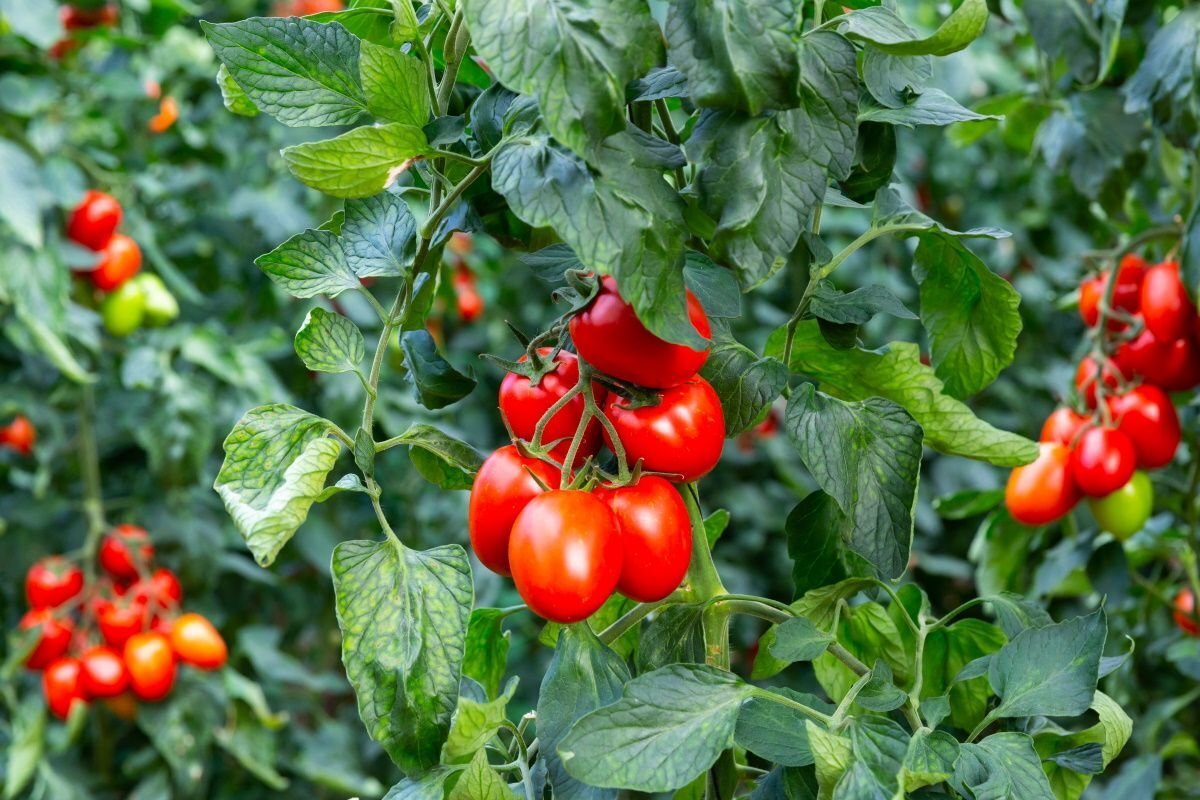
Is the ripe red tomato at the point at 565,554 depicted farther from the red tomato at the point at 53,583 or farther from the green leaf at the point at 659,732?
the red tomato at the point at 53,583

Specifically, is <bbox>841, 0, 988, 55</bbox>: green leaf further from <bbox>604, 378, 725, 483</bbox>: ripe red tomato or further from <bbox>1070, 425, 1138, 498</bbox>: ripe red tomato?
<bbox>1070, 425, 1138, 498</bbox>: ripe red tomato

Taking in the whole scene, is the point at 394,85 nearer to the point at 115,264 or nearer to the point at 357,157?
the point at 357,157

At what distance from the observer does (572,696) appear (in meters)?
0.53

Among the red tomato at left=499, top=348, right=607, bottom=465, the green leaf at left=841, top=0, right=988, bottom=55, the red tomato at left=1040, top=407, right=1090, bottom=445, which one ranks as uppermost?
the green leaf at left=841, top=0, right=988, bottom=55

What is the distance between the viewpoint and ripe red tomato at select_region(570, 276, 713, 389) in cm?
49

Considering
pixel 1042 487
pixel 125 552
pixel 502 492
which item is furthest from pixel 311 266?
pixel 125 552

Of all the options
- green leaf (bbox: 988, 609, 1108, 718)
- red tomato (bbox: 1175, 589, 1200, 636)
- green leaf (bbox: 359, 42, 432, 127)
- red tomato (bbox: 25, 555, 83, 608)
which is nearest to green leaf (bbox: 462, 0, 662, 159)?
green leaf (bbox: 359, 42, 432, 127)

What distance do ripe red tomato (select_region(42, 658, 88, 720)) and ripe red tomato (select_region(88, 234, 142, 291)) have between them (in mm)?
502

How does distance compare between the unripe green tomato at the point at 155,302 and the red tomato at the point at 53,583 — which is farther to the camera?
the unripe green tomato at the point at 155,302

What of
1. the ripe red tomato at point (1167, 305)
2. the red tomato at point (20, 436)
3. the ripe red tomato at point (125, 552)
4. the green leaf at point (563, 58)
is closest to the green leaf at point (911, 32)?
the green leaf at point (563, 58)

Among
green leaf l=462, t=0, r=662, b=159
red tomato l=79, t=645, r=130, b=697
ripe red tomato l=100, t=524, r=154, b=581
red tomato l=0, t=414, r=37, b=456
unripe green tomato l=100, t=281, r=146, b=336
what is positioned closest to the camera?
green leaf l=462, t=0, r=662, b=159

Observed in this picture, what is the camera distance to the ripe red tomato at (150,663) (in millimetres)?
1456

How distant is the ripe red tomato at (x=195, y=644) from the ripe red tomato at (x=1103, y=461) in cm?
99

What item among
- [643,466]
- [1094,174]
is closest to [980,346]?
[643,466]
